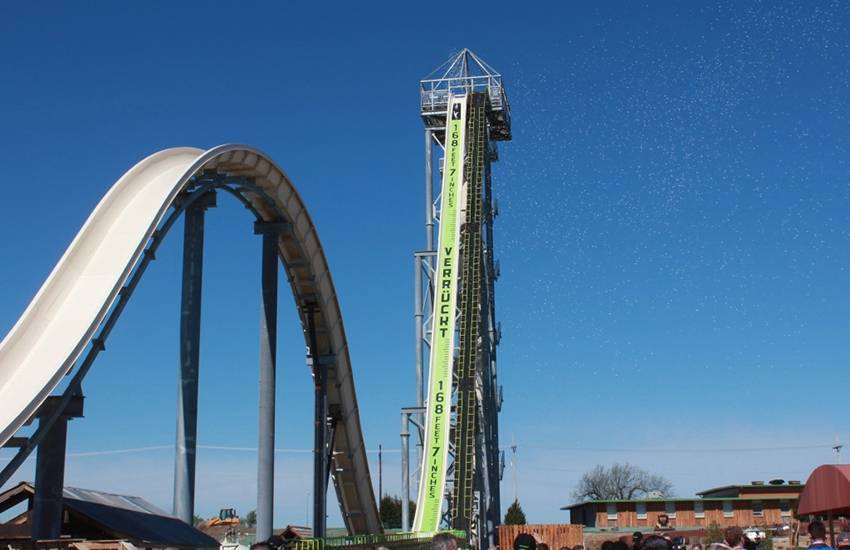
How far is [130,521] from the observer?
58.9ft

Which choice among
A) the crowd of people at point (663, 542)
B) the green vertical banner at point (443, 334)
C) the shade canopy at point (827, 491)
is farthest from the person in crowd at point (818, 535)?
the green vertical banner at point (443, 334)

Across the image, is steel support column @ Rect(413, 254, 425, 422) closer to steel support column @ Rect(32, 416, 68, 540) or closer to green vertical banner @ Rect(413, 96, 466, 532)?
green vertical banner @ Rect(413, 96, 466, 532)

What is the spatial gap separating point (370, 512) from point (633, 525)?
25.2 m

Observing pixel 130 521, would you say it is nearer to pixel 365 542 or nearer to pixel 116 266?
pixel 365 542

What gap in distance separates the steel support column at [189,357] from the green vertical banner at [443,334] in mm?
14989

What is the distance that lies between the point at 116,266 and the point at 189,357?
9.84 feet

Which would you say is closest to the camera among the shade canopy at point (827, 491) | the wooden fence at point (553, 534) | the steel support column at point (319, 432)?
the shade canopy at point (827, 491)

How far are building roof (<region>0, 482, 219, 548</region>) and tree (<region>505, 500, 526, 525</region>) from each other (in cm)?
5893

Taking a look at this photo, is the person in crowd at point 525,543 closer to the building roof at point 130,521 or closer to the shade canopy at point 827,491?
the shade canopy at point 827,491

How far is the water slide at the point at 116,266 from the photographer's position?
16.1 m

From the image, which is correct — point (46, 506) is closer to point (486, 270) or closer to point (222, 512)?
point (486, 270)

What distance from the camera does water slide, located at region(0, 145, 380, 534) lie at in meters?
16.1

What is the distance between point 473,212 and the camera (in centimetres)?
4091

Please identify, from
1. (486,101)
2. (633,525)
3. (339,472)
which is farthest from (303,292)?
(633,525)
